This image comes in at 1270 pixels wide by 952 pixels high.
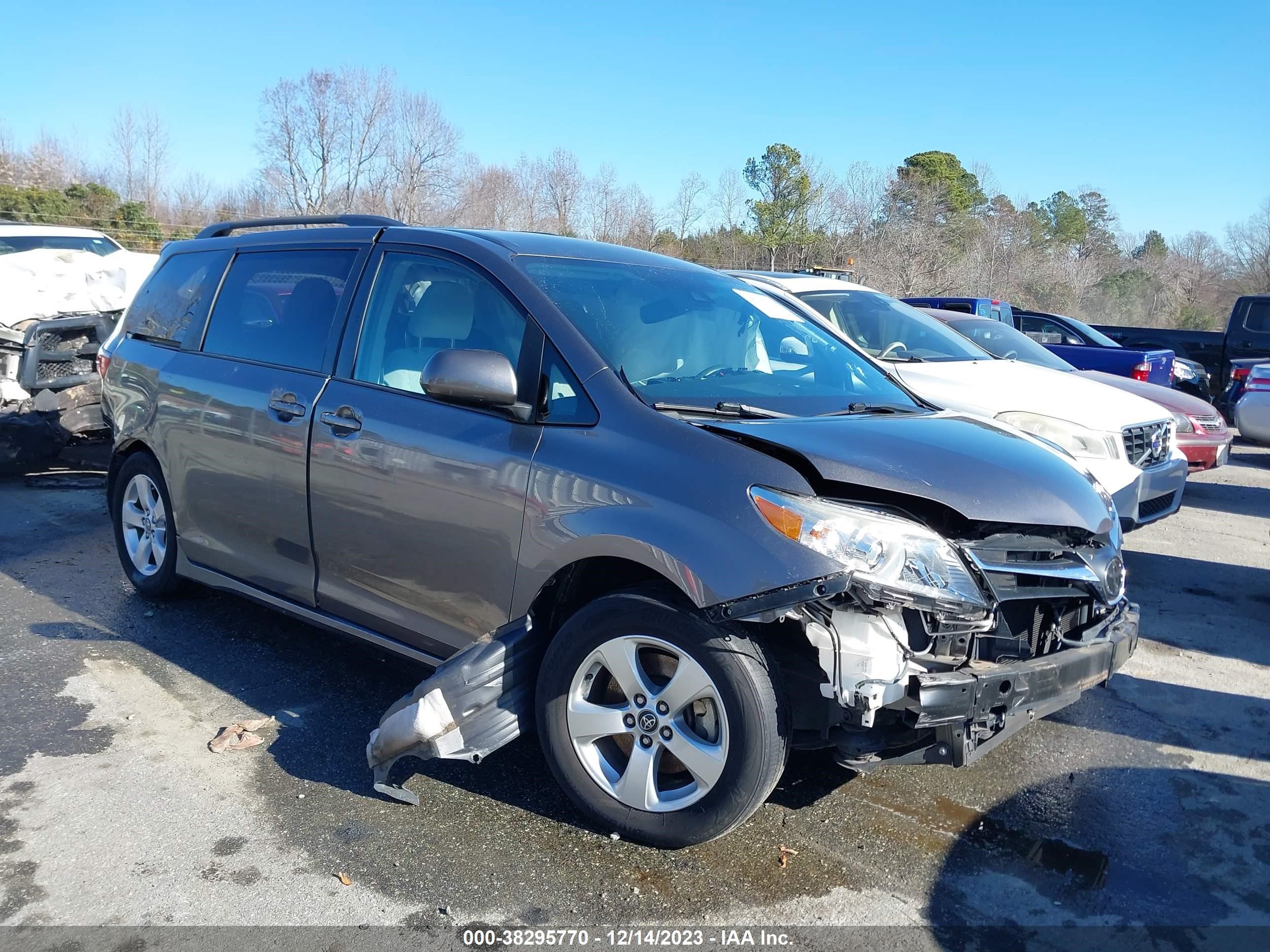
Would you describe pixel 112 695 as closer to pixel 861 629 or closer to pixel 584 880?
pixel 584 880

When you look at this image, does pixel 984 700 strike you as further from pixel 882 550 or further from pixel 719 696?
pixel 719 696

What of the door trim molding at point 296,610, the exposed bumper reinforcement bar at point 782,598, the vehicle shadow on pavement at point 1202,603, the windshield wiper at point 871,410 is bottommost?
the vehicle shadow on pavement at point 1202,603

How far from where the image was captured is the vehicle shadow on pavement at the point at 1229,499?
370 inches

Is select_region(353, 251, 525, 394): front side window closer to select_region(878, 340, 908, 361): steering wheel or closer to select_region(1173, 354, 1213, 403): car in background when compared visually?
select_region(878, 340, 908, 361): steering wheel

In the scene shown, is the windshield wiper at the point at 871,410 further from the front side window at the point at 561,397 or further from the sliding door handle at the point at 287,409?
the sliding door handle at the point at 287,409

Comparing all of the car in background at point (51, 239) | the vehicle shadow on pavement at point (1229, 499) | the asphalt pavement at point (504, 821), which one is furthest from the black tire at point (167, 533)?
the vehicle shadow on pavement at point (1229, 499)

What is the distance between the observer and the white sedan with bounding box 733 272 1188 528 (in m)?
6.48

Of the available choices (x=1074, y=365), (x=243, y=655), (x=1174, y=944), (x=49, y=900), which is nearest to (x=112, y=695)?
(x=243, y=655)

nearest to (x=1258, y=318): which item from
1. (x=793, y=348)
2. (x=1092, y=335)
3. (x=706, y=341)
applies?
(x=1092, y=335)

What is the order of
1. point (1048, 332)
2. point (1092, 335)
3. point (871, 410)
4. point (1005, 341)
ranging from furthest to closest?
1. point (1048, 332)
2. point (1092, 335)
3. point (1005, 341)
4. point (871, 410)

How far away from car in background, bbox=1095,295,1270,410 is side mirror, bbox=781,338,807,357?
12.9m

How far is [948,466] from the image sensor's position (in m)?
3.15

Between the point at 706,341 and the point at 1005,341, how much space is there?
21.7 ft

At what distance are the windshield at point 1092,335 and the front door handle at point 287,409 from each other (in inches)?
487
